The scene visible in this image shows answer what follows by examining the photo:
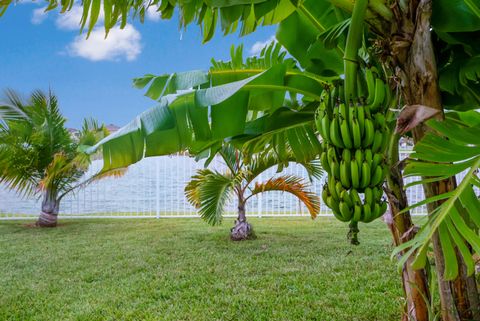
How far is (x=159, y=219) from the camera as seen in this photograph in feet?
27.2

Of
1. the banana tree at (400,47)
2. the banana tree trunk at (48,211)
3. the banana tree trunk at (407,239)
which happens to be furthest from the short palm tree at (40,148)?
the banana tree trunk at (407,239)

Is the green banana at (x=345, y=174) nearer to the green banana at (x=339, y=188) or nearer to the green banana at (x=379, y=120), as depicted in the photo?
the green banana at (x=339, y=188)

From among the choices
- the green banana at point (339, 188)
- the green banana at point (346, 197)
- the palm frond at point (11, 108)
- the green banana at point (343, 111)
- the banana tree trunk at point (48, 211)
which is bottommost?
the banana tree trunk at point (48, 211)

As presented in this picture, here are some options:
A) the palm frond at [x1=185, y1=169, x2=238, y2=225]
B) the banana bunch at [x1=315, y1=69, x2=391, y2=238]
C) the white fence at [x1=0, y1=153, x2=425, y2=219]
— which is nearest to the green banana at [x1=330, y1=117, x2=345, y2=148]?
the banana bunch at [x1=315, y1=69, x2=391, y2=238]

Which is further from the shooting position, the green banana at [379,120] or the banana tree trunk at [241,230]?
the banana tree trunk at [241,230]

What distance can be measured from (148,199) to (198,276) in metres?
5.20

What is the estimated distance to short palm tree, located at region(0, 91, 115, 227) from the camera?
6.50 meters

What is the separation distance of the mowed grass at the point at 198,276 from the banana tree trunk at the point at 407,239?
100cm

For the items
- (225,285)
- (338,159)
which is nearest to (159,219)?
(225,285)

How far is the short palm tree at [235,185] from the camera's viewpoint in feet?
16.2

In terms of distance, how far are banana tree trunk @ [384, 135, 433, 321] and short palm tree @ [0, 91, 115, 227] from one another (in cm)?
548

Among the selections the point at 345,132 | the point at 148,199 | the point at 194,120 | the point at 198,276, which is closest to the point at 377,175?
the point at 345,132

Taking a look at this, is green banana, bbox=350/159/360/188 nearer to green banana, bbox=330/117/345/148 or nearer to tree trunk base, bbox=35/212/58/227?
green banana, bbox=330/117/345/148

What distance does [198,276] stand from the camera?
3.78 meters
